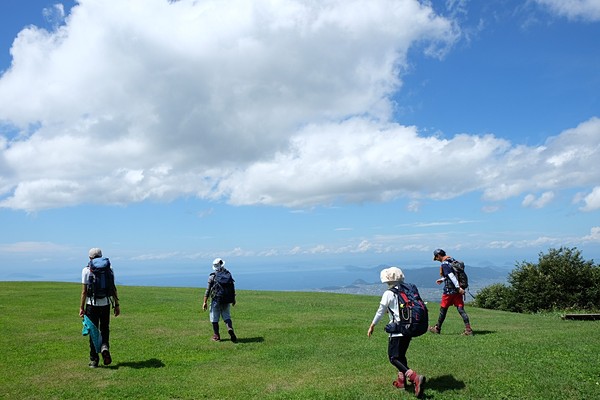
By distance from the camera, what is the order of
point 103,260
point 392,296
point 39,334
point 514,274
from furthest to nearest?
point 514,274 → point 39,334 → point 103,260 → point 392,296

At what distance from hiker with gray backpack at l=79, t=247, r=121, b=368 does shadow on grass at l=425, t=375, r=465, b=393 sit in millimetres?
8609

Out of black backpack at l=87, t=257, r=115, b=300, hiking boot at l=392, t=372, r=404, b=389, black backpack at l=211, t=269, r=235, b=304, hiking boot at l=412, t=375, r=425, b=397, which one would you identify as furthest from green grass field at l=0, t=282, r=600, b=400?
black backpack at l=87, t=257, r=115, b=300

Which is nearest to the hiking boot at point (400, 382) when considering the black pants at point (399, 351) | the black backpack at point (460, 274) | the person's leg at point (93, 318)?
the black pants at point (399, 351)

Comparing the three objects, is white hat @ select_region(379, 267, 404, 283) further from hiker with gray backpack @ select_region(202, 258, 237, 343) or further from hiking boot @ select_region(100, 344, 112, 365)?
hiking boot @ select_region(100, 344, 112, 365)

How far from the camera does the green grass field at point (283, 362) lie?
10.5 metres

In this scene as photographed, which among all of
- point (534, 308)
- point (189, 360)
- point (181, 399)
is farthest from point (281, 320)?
point (534, 308)

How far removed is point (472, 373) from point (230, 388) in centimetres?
570

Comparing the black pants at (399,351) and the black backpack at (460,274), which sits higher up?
the black backpack at (460,274)

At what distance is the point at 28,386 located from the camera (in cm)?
1143

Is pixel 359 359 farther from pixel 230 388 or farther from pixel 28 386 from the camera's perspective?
pixel 28 386

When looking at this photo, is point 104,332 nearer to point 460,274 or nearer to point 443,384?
point 443,384

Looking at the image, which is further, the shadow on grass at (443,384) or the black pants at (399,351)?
the shadow on grass at (443,384)

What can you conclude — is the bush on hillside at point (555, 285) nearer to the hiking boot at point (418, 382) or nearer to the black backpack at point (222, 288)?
the black backpack at point (222, 288)

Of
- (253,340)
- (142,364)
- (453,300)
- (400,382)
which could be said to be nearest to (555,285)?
(453,300)
